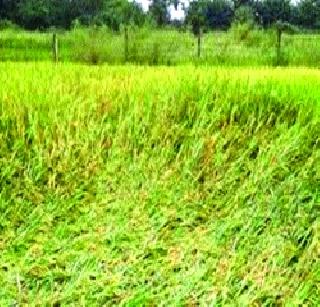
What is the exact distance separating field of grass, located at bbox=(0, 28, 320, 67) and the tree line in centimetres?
848

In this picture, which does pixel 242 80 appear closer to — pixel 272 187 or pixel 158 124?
pixel 158 124

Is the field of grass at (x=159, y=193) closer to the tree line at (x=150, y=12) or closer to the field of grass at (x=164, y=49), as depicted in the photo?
the field of grass at (x=164, y=49)

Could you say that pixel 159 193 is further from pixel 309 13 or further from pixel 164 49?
pixel 309 13

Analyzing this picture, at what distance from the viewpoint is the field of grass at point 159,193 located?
214 cm

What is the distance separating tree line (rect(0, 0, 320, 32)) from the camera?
23609mm

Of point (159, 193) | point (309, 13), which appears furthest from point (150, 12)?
point (159, 193)

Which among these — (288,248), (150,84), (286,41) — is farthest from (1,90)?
(286,41)

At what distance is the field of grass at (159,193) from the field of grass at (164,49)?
6.37 metres

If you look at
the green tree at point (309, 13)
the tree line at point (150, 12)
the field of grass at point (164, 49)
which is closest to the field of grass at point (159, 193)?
the field of grass at point (164, 49)

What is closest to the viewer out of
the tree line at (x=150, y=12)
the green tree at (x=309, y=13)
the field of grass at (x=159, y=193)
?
the field of grass at (x=159, y=193)

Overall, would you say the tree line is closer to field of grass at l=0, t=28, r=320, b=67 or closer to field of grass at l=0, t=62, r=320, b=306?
field of grass at l=0, t=28, r=320, b=67

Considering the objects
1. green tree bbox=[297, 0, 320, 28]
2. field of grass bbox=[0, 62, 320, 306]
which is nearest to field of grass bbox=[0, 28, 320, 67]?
field of grass bbox=[0, 62, 320, 306]

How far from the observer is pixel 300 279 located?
2.20 meters

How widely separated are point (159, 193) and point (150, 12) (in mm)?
24552
